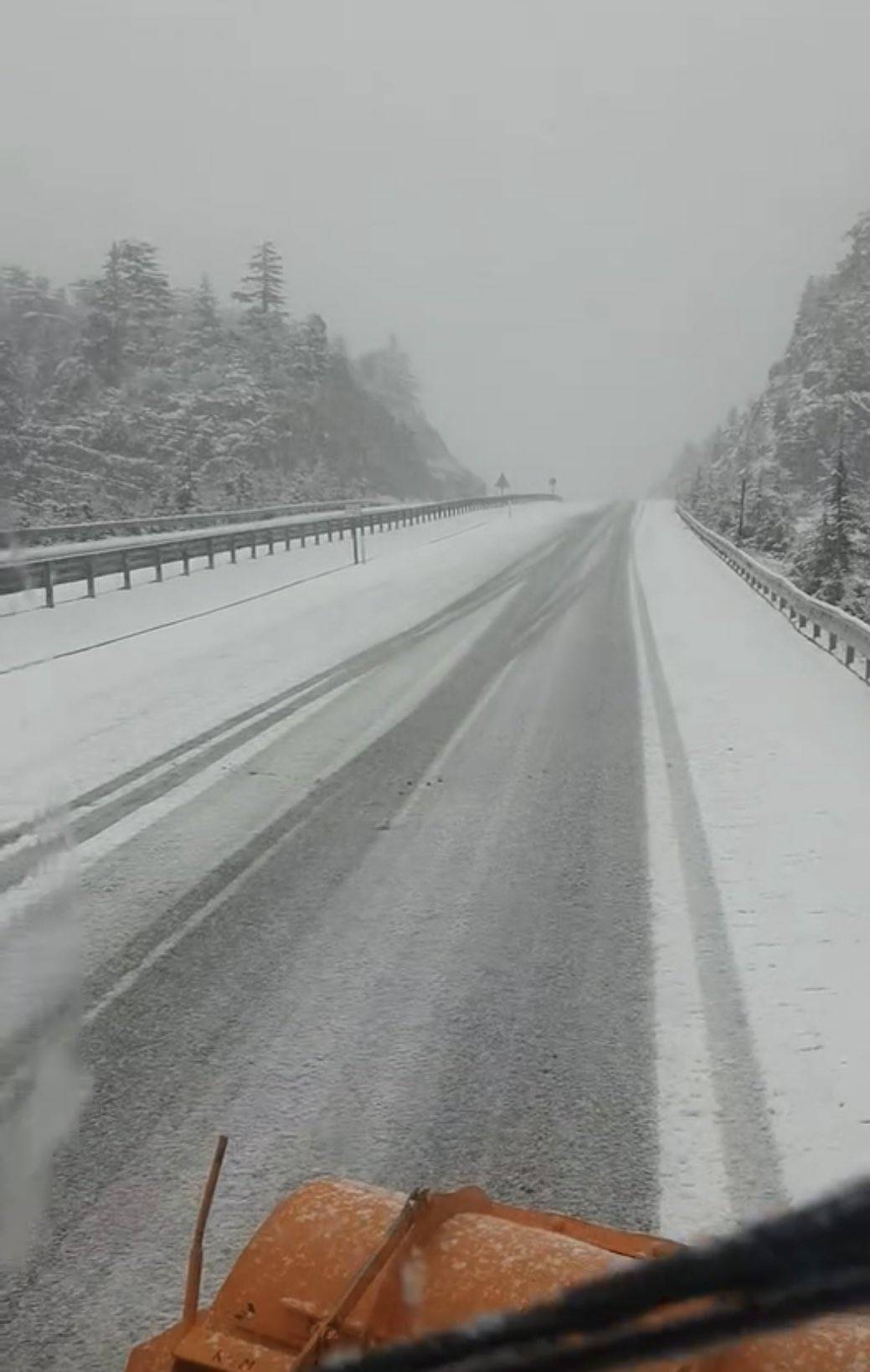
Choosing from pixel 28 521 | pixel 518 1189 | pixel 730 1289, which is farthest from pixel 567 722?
pixel 28 521

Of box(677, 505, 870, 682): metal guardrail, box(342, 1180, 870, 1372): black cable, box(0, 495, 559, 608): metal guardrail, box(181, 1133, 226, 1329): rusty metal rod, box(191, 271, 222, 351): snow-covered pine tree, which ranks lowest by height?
box(677, 505, 870, 682): metal guardrail

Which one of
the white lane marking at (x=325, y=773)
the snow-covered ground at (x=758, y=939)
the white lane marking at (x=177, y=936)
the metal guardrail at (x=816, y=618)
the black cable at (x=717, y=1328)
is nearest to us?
the black cable at (x=717, y=1328)

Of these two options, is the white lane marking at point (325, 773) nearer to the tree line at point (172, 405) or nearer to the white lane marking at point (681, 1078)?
the white lane marking at point (681, 1078)

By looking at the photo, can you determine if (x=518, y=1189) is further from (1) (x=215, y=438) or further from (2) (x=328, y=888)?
(1) (x=215, y=438)

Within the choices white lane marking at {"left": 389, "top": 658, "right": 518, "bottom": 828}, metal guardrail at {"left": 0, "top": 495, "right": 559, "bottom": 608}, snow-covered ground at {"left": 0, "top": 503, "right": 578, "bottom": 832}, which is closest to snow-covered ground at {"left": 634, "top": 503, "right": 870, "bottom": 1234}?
white lane marking at {"left": 389, "top": 658, "right": 518, "bottom": 828}

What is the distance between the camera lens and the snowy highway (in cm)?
346

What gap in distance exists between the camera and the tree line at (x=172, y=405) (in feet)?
191

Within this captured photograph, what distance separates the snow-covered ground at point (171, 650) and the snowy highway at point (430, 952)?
0.38 ft

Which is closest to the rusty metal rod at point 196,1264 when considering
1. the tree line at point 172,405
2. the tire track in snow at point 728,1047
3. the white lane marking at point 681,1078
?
the white lane marking at point 681,1078

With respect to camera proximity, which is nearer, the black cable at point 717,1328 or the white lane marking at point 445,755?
the black cable at point 717,1328

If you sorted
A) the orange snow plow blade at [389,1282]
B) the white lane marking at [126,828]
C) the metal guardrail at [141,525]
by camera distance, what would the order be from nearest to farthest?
the orange snow plow blade at [389,1282]
the white lane marking at [126,828]
the metal guardrail at [141,525]

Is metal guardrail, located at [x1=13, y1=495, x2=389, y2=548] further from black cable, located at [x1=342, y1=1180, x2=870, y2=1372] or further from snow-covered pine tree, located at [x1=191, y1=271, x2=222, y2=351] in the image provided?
snow-covered pine tree, located at [x1=191, y1=271, x2=222, y2=351]

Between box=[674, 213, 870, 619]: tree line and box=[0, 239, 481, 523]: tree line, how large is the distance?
25363mm

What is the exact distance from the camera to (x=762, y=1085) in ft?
13.2
